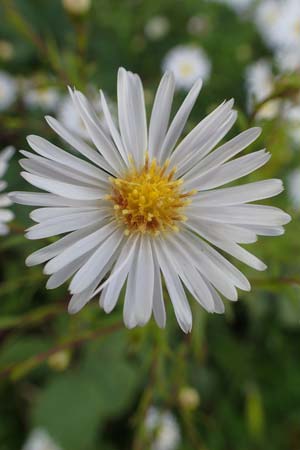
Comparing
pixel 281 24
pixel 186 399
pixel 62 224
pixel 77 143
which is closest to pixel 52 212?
pixel 62 224

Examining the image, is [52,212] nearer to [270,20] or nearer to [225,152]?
[225,152]

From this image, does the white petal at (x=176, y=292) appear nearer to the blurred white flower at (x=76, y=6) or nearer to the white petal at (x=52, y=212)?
the white petal at (x=52, y=212)

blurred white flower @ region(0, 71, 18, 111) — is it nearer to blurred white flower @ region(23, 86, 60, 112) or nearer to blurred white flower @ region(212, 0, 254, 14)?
blurred white flower @ region(23, 86, 60, 112)

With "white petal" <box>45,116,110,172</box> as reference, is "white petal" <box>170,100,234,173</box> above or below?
below

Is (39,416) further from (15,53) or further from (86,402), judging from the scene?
(15,53)

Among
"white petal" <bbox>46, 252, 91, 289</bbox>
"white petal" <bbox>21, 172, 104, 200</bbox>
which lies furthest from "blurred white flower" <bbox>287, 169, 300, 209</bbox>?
"white petal" <bbox>46, 252, 91, 289</bbox>

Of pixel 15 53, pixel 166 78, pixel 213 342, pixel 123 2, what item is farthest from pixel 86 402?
pixel 123 2
